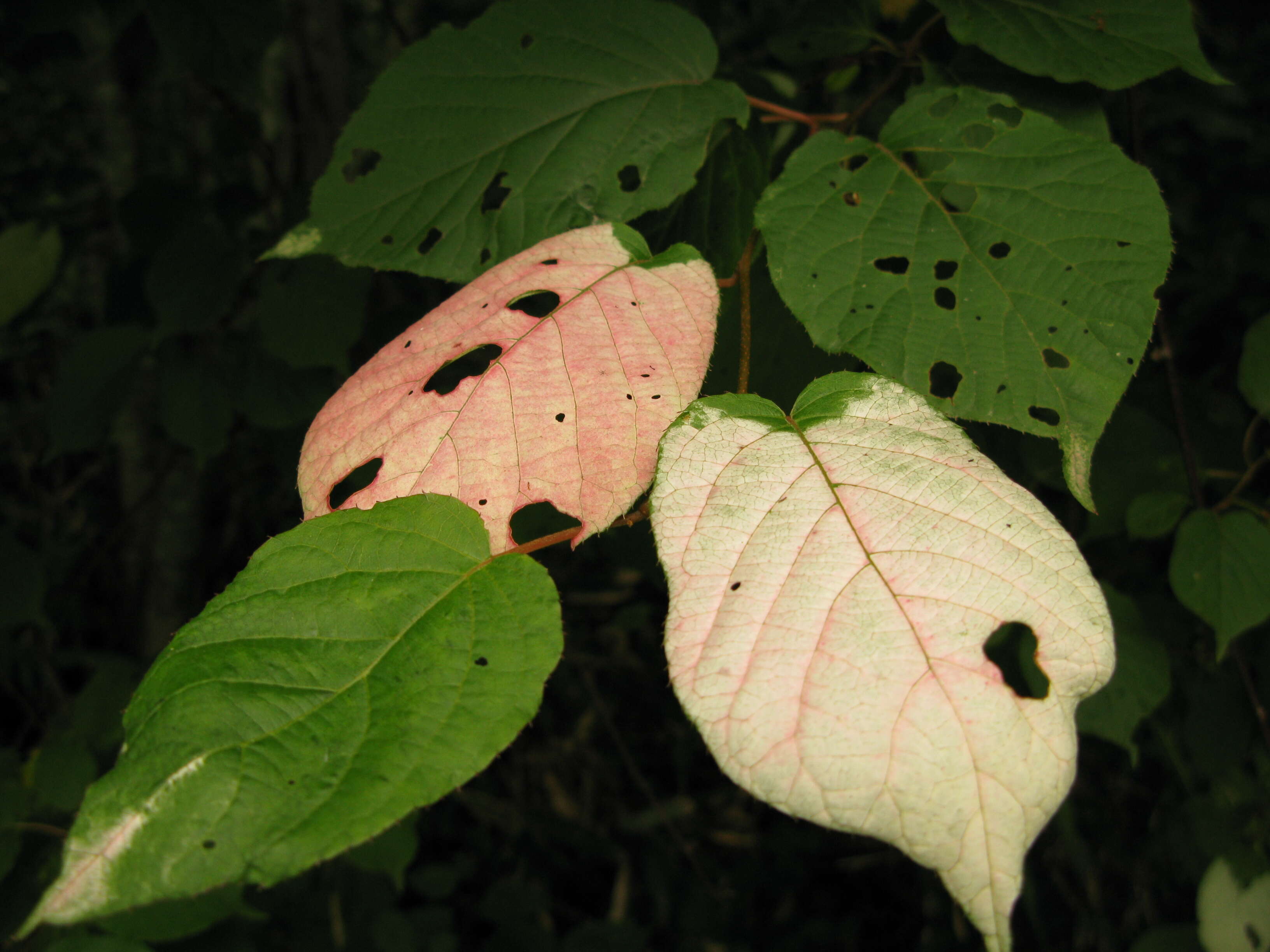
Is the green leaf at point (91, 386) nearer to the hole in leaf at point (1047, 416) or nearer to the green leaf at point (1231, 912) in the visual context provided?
the hole in leaf at point (1047, 416)

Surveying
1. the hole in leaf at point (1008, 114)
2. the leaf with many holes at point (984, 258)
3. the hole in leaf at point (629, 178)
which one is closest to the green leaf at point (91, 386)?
the hole in leaf at point (629, 178)

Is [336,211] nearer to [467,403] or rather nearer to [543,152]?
[543,152]

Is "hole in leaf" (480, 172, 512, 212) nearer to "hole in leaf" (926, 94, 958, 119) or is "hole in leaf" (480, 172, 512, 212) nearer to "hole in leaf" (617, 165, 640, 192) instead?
"hole in leaf" (617, 165, 640, 192)

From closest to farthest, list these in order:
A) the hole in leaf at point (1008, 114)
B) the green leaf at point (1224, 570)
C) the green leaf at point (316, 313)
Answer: the hole in leaf at point (1008, 114) → the green leaf at point (1224, 570) → the green leaf at point (316, 313)

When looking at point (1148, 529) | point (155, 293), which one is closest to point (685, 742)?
point (1148, 529)

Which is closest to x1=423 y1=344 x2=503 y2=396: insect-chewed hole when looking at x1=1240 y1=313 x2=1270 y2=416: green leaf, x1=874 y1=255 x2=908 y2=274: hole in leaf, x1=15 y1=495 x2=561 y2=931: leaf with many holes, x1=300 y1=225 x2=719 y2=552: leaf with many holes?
x1=300 y1=225 x2=719 y2=552: leaf with many holes

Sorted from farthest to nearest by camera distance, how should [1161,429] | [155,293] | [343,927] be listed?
[343,927], [155,293], [1161,429]
